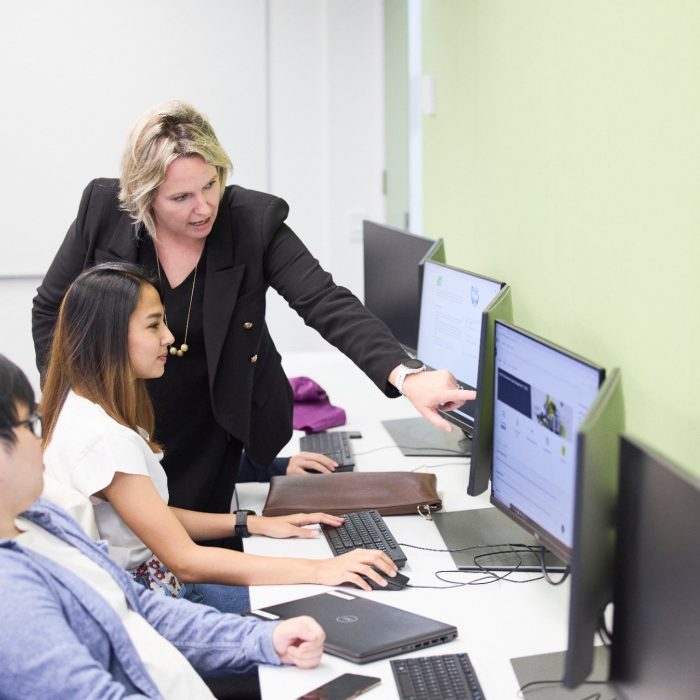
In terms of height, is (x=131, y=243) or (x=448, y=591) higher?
(x=131, y=243)

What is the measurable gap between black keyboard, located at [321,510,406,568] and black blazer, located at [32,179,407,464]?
367 mm

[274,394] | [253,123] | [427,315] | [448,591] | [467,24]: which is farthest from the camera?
[253,123]

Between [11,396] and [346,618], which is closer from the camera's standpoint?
[11,396]

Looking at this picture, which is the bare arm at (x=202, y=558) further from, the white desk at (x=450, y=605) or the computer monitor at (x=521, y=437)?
the computer monitor at (x=521, y=437)

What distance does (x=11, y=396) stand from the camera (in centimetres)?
131

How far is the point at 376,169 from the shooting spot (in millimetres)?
4883

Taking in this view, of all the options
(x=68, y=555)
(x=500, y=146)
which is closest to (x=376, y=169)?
(x=500, y=146)

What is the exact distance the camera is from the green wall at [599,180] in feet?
5.29

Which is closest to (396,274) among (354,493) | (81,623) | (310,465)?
(310,465)

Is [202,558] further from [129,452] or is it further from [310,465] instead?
[310,465]

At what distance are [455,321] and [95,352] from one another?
2.92 ft

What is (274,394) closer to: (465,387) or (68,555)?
(465,387)

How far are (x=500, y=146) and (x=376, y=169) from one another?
231cm

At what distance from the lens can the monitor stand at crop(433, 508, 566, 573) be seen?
1.85 meters
